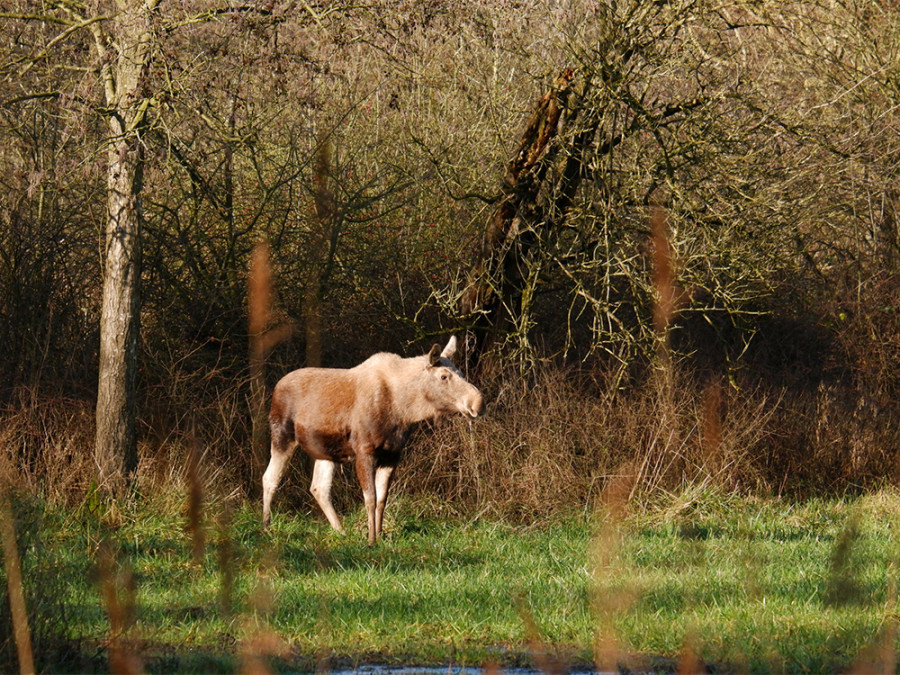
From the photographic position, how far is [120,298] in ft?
38.6

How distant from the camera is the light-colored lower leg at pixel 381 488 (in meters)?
11.1

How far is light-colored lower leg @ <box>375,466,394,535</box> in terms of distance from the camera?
36.4ft

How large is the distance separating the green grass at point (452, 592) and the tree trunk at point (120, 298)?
0.77m

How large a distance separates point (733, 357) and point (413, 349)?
5.51 metres

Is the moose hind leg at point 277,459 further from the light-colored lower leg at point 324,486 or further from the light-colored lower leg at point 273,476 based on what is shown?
the light-colored lower leg at point 324,486

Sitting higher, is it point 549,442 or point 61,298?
point 61,298

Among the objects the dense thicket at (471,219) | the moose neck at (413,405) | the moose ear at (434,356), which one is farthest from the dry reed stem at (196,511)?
the dense thicket at (471,219)

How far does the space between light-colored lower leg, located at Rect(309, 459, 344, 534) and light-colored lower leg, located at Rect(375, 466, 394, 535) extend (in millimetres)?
581

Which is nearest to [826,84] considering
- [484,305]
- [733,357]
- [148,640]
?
[733,357]

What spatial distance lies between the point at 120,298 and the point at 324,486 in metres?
2.82

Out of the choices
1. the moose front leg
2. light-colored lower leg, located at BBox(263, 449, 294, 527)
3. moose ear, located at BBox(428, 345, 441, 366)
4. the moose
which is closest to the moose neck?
the moose

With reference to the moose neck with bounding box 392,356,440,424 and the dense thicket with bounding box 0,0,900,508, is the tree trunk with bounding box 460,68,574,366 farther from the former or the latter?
the moose neck with bounding box 392,356,440,424

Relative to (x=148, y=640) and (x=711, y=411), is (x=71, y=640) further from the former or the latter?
(x=711, y=411)

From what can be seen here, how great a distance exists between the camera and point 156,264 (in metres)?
14.4
